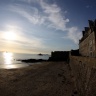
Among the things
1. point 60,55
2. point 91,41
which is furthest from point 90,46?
point 60,55

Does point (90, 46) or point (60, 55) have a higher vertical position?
point (90, 46)

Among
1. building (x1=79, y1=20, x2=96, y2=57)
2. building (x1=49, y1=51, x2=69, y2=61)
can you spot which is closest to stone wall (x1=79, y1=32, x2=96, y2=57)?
building (x1=79, y1=20, x2=96, y2=57)

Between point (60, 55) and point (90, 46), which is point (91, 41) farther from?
point (60, 55)

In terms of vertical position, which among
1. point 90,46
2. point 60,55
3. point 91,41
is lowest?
point 60,55

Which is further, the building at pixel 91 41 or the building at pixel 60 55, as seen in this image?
the building at pixel 60 55

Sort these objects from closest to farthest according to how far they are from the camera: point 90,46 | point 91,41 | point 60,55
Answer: point 91,41 → point 90,46 → point 60,55

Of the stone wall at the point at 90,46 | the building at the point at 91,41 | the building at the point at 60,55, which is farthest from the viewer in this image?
the building at the point at 60,55

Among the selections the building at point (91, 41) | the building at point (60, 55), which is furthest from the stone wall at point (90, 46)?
the building at point (60, 55)

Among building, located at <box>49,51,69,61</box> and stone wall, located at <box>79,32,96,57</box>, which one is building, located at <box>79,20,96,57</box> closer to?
stone wall, located at <box>79,32,96,57</box>

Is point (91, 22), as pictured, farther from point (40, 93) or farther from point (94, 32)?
point (40, 93)

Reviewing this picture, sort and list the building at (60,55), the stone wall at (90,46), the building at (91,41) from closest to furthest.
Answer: the building at (91,41) → the stone wall at (90,46) → the building at (60,55)

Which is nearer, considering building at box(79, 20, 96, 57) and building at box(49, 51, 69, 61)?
building at box(79, 20, 96, 57)

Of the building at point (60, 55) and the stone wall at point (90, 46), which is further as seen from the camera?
the building at point (60, 55)

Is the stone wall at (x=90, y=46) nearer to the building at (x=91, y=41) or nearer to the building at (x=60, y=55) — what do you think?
the building at (x=91, y=41)
